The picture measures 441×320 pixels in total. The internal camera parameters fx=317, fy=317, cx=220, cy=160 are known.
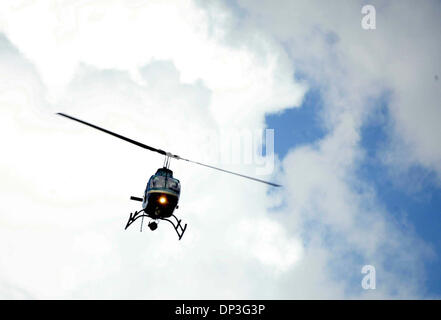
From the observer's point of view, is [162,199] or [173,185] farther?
[173,185]

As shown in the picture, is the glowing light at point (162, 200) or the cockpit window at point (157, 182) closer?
the glowing light at point (162, 200)

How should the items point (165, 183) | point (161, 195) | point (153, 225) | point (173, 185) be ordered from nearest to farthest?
point (161, 195) < point (165, 183) < point (173, 185) < point (153, 225)

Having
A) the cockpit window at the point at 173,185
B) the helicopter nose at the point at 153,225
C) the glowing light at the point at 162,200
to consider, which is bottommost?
the helicopter nose at the point at 153,225

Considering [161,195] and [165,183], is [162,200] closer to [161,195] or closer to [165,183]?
[161,195]

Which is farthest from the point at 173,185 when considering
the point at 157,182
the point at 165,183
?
the point at 157,182

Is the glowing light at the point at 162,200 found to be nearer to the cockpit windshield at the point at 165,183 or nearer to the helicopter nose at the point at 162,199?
the helicopter nose at the point at 162,199

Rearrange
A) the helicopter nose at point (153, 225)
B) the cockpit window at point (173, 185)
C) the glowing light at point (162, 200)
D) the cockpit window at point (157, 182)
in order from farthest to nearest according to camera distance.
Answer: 1. the helicopter nose at point (153, 225)
2. the cockpit window at point (173, 185)
3. the cockpit window at point (157, 182)
4. the glowing light at point (162, 200)

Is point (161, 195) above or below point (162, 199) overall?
above

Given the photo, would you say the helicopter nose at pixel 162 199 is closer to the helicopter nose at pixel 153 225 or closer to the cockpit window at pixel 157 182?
the cockpit window at pixel 157 182

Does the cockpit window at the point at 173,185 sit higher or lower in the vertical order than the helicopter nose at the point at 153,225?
higher

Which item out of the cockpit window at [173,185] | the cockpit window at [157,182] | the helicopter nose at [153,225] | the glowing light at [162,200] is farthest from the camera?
the helicopter nose at [153,225]
